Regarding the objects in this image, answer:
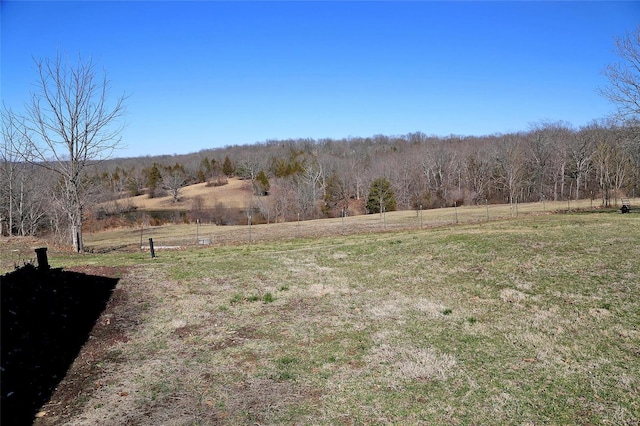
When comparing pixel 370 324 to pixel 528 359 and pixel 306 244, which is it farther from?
pixel 306 244

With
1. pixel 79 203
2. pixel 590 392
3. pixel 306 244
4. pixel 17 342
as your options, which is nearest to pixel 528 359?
pixel 590 392

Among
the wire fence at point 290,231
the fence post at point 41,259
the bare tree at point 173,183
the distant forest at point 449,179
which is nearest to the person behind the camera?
the fence post at point 41,259

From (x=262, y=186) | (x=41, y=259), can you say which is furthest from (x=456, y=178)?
(x=41, y=259)

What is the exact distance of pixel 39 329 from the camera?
272 inches

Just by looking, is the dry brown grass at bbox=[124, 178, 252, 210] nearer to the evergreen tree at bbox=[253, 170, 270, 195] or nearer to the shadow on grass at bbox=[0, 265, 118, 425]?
the evergreen tree at bbox=[253, 170, 270, 195]

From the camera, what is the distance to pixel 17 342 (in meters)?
6.27

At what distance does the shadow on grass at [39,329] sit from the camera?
5.17 m

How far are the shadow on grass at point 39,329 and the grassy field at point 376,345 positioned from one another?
0.26 m

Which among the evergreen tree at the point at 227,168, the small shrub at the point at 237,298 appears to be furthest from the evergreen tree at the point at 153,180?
the small shrub at the point at 237,298

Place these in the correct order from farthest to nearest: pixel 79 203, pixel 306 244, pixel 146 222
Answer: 1. pixel 146 222
2. pixel 306 244
3. pixel 79 203

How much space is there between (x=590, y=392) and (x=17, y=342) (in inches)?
324

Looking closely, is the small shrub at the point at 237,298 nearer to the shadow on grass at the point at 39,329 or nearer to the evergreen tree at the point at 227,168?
the shadow on grass at the point at 39,329

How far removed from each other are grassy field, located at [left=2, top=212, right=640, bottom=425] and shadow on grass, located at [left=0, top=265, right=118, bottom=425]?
0.26 m

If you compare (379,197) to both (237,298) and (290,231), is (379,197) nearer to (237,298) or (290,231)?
(290,231)
